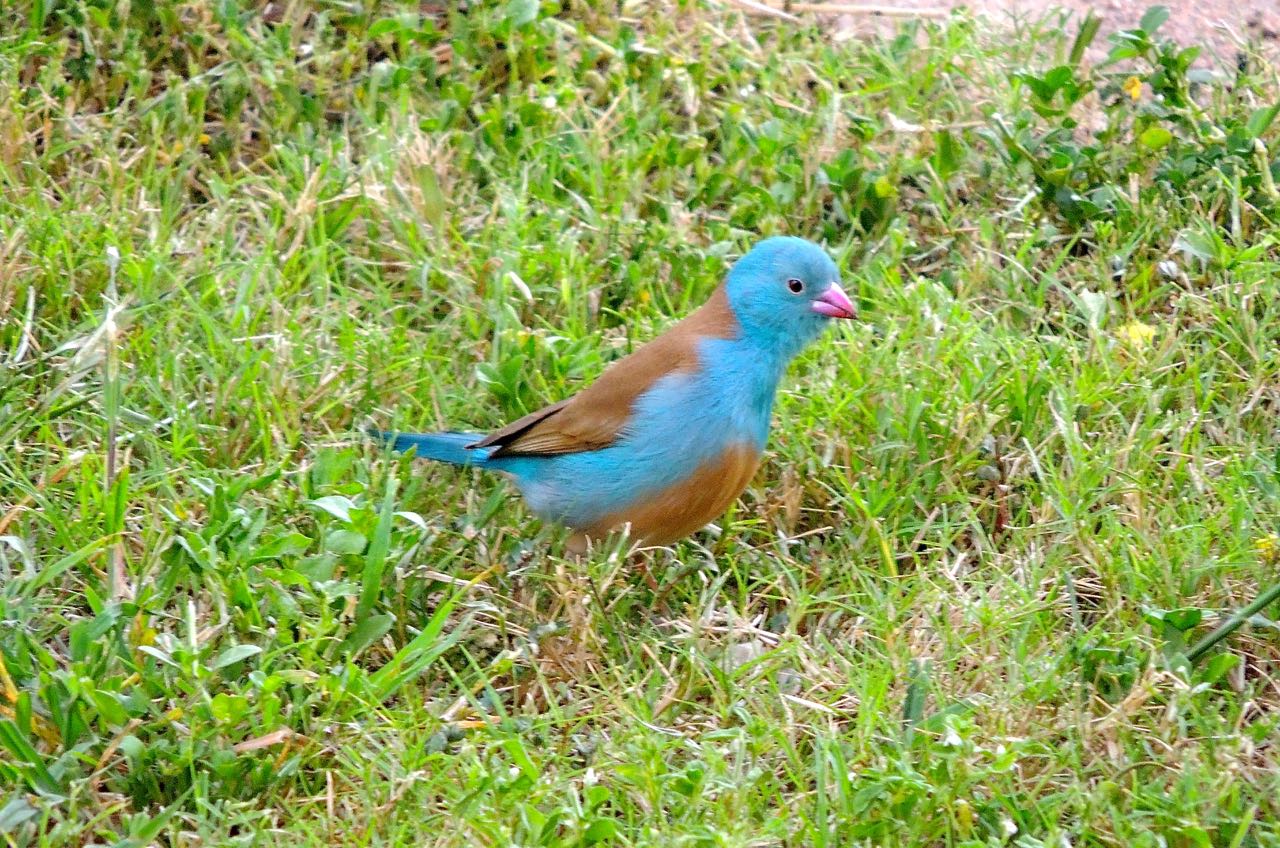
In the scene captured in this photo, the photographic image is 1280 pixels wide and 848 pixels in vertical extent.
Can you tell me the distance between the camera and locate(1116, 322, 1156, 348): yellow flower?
450cm

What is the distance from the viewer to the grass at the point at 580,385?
3252 mm

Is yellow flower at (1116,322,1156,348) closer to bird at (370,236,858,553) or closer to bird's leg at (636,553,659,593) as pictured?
bird at (370,236,858,553)

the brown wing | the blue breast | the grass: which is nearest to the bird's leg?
the grass

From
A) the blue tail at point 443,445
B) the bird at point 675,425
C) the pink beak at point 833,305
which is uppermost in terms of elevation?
the pink beak at point 833,305

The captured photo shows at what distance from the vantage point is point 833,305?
164 inches

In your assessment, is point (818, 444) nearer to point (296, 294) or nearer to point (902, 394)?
point (902, 394)

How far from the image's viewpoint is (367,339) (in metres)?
4.50

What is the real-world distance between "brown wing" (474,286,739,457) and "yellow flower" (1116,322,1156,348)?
3.77 ft

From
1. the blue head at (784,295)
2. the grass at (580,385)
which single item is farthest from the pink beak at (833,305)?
the grass at (580,385)

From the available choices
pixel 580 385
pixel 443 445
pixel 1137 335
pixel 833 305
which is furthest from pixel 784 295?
pixel 1137 335

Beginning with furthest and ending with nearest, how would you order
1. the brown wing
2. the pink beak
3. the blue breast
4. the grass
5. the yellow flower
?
1. the yellow flower
2. the pink beak
3. the brown wing
4. the blue breast
5. the grass

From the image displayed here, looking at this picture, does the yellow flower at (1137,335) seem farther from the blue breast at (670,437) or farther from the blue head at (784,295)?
the blue breast at (670,437)

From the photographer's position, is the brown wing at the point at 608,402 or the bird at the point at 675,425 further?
the brown wing at the point at 608,402

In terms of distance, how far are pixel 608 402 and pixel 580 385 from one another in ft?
1.62
